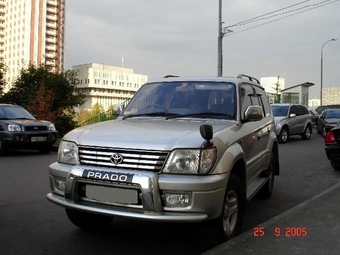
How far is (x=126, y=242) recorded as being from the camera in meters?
4.14

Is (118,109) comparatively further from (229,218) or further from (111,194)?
(229,218)

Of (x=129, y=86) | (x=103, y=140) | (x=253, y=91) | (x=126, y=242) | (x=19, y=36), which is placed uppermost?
(x=19, y=36)

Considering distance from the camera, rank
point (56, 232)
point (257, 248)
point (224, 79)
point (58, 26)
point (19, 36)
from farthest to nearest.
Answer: point (58, 26)
point (19, 36)
point (224, 79)
point (56, 232)
point (257, 248)

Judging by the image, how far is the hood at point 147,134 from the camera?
347cm

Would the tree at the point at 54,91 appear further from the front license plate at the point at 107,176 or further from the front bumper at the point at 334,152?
the front license plate at the point at 107,176

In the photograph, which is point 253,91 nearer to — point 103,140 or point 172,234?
point 172,234

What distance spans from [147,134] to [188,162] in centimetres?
51

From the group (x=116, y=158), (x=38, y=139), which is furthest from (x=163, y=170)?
(x=38, y=139)

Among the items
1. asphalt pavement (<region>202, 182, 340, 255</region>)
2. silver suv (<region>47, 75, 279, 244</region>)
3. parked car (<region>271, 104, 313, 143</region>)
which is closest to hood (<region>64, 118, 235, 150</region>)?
silver suv (<region>47, 75, 279, 244</region>)

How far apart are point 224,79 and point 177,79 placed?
24.6 inches

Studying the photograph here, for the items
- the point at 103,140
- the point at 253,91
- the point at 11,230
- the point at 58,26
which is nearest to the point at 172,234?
the point at 103,140

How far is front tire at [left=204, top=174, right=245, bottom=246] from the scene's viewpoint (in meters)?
3.63
